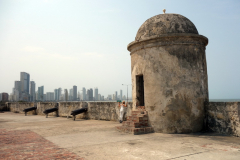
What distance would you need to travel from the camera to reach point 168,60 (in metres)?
7.11

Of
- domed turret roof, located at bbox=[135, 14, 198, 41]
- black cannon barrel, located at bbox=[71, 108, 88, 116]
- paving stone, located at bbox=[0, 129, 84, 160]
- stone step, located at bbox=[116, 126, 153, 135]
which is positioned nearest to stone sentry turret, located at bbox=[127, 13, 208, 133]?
domed turret roof, located at bbox=[135, 14, 198, 41]

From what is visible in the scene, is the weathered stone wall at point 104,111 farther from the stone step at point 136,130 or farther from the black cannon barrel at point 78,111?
the stone step at point 136,130

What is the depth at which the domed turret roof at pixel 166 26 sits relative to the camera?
7.41 m

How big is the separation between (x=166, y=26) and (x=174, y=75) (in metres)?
1.98

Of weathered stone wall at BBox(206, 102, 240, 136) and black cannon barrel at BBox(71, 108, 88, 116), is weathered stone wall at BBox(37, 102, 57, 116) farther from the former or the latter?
weathered stone wall at BBox(206, 102, 240, 136)

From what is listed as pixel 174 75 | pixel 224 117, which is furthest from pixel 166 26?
pixel 224 117

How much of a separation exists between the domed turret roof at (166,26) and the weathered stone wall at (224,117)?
9.99 feet

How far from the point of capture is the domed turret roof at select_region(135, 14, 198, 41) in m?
7.41

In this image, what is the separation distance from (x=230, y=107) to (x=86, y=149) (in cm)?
492

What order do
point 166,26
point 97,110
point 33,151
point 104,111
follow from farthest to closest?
point 97,110
point 104,111
point 166,26
point 33,151

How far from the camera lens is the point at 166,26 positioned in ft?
24.5

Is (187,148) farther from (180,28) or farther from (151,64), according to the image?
(180,28)

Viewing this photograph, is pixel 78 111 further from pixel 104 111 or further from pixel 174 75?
pixel 174 75

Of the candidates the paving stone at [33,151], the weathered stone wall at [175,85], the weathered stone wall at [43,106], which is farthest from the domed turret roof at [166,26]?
the weathered stone wall at [43,106]
